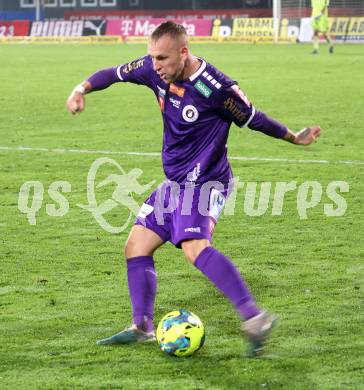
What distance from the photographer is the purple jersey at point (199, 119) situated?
586 cm

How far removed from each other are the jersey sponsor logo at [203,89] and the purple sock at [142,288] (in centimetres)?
101

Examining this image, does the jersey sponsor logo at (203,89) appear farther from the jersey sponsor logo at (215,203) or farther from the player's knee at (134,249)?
the player's knee at (134,249)

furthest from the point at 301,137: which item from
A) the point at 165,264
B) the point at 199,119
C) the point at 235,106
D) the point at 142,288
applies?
the point at 165,264

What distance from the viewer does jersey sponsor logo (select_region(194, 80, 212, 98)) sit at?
230 inches

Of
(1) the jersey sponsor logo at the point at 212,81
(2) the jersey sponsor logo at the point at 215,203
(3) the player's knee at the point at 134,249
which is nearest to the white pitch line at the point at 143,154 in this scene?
(2) the jersey sponsor logo at the point at 215,203

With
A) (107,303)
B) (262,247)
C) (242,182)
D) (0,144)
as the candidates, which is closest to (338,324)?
(107,303)

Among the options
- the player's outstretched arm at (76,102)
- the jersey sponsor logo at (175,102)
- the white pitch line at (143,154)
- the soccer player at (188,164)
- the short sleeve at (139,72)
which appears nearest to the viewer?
the soccer player at (188,164)

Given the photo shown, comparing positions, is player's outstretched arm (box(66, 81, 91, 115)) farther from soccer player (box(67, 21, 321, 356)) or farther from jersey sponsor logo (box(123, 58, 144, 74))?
jersey sponsor logo (box(123, 58, 144, 74))

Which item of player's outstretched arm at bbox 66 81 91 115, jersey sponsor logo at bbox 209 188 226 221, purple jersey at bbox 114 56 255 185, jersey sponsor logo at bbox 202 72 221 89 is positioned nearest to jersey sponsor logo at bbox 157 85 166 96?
purple jersey at bbox 114 56 255 185

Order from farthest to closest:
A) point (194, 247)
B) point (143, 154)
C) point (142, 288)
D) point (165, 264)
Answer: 1. point (143, 154)
2. point (165, 264)
3. point (142, 288)
4. point (194, 247)

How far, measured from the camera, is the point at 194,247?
19.1 ft

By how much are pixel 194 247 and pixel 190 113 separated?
2.47 feet

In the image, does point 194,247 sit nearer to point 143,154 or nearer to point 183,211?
point 183,211

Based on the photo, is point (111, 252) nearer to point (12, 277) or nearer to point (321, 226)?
A: point (12, 277)
